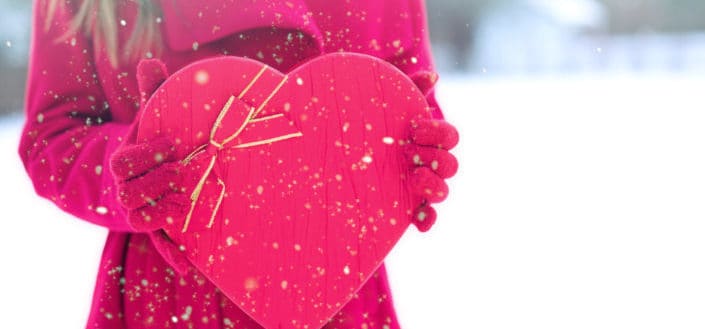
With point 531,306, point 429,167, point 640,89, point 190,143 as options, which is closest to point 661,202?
point 531,306

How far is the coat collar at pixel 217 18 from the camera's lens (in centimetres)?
50

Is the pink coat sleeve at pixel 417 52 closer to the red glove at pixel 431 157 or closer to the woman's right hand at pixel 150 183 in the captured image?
the red glove at pixel 431 157

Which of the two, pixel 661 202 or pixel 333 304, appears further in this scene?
pixel 661 202

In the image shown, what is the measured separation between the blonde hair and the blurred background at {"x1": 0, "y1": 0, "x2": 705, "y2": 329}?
54cm

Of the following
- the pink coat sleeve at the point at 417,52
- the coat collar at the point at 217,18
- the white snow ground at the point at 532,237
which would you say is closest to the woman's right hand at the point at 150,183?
the coat collar at the point at 217,18

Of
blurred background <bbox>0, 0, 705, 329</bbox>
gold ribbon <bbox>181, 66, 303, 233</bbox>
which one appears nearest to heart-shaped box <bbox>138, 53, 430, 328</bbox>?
gold ribbon <bbox>181, 66, 303, 233</bbox>

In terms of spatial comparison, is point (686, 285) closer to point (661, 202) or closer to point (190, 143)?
point (661, 202)

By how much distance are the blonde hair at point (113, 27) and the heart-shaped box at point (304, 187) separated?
117 millimetres

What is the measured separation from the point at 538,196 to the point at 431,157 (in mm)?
1054

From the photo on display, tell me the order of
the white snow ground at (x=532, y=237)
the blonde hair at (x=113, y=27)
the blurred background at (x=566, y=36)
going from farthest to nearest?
the blurred background at (x=566, y=36), the white snow ground at (x=532, y=237), the blonde hair at (x=113, y=27)

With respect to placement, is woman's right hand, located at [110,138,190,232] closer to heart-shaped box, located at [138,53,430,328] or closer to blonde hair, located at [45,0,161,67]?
heart-shaped box, located at [138,53,430,328]

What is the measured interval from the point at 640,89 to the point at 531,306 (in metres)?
1.59

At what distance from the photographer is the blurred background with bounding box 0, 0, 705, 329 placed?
41.7 inches

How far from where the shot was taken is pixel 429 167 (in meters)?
0.46
